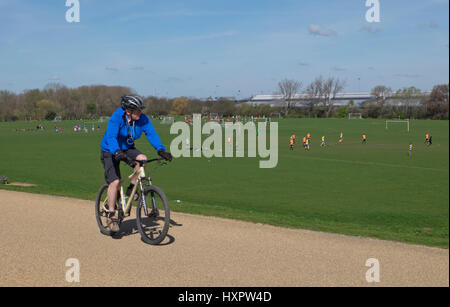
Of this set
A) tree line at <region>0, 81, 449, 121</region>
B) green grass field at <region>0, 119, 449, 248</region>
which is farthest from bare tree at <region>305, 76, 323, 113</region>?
green grass field at <region>0, 119, 449, 248</region>

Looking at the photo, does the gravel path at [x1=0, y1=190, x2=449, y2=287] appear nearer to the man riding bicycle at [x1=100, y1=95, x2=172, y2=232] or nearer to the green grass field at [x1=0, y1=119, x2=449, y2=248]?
the man riding bicycle at [x1=100, y1=95, x2=172, y2=232]

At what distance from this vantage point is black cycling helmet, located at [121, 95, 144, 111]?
6.87m

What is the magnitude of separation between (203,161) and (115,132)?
26704mm

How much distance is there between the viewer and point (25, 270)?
18.7ft

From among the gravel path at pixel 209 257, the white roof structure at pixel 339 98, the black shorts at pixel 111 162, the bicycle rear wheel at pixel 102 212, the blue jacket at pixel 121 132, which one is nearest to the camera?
the gravel path at pixel 209 257

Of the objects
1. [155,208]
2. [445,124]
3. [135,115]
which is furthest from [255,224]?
[445,124]

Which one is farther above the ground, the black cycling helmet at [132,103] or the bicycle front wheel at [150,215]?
the black cycling helmet at [132,103]

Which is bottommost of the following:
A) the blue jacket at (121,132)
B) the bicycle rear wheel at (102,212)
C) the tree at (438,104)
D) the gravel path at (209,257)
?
the gravel path at (209,257)

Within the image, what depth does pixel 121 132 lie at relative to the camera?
282 inches

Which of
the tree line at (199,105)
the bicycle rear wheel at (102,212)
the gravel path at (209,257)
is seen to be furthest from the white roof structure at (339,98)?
the gravel path at (209,257)

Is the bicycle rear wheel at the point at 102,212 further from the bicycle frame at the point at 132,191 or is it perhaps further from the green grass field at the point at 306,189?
the green grass field at the point at 306,189

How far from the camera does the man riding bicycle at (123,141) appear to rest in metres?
6.92

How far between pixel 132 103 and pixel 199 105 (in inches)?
5201
